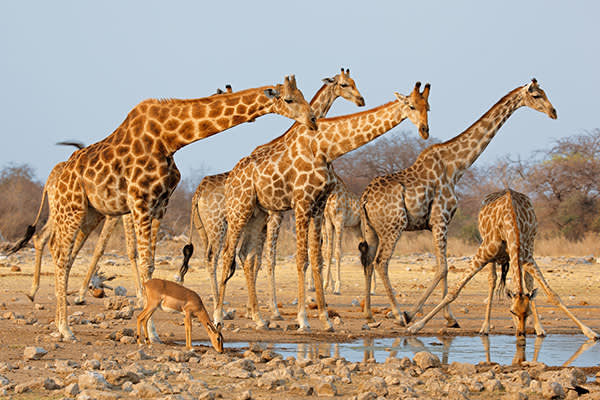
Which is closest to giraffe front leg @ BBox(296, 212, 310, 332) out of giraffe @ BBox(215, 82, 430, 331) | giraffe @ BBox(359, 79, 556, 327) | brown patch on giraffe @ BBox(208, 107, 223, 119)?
giraffe @ BBox(215, 82, 430, 331)

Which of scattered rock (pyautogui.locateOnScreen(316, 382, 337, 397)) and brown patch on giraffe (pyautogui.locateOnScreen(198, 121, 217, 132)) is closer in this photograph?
scattered rock (pyautogui.locateOnScreen(316, 382, 337, 397))

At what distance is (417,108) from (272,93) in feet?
7.34

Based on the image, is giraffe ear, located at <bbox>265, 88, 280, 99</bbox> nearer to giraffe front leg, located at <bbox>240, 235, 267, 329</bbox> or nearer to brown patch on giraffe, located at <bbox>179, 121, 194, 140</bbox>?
brown patch on giraffe, located at <bbox>179, 121, 194, 140</bbox>

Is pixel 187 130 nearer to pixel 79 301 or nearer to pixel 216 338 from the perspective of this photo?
pixel 216 338

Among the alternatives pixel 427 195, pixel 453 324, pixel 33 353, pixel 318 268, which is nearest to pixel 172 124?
pixel 318 268

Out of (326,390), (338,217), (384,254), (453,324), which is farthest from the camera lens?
(338,217)

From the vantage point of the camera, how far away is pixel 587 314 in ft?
39.3

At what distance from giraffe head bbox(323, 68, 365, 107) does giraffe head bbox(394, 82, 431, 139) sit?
7.97 feet

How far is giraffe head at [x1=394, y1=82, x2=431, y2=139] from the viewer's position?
10.0 m

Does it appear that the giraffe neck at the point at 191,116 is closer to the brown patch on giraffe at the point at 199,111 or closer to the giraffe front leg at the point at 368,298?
the brown patch on giraffe at the point at 199,111

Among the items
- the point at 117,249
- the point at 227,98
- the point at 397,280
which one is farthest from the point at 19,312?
the point at 117,249

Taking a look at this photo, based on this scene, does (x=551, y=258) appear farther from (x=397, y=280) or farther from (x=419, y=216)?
(x=419, y=216)

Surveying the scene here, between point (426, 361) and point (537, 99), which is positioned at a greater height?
point (537, 99)

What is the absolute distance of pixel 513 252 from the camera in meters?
9.80
